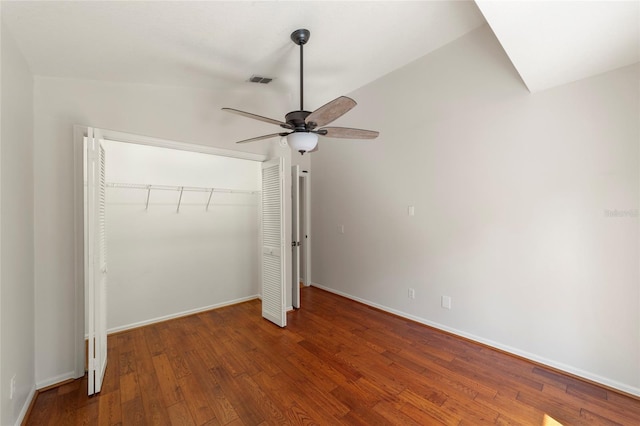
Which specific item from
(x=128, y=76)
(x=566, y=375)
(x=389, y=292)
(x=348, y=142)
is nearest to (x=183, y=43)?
(x=128, y=76)

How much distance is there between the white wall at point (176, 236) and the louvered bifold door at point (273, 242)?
825 millimetres

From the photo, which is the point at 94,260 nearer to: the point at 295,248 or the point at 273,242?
the point at 273,242

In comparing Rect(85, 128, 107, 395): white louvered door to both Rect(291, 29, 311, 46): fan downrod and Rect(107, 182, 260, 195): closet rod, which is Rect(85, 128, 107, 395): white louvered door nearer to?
Rect(107, 182, 260, 195): closet rod

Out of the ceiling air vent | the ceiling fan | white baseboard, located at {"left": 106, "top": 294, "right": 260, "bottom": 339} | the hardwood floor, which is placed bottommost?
the hardwood floor

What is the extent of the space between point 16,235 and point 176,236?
188cm

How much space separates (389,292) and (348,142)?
7.83ft

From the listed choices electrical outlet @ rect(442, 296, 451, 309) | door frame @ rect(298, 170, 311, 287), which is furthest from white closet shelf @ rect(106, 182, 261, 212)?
electrical outlet @ rect(442, 296, 451, 309)

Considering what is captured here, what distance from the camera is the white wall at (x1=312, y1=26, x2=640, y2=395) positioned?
214 cm

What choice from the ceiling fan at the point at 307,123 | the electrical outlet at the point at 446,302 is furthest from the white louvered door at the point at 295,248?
the electrical outlet at the point at 446,302

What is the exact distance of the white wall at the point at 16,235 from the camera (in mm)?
1565

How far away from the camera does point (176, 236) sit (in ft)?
11.9

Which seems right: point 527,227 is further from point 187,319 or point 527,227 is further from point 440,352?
point 187,319

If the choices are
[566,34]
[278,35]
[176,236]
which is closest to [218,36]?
[278,35]

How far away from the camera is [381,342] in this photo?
2.91 metres
